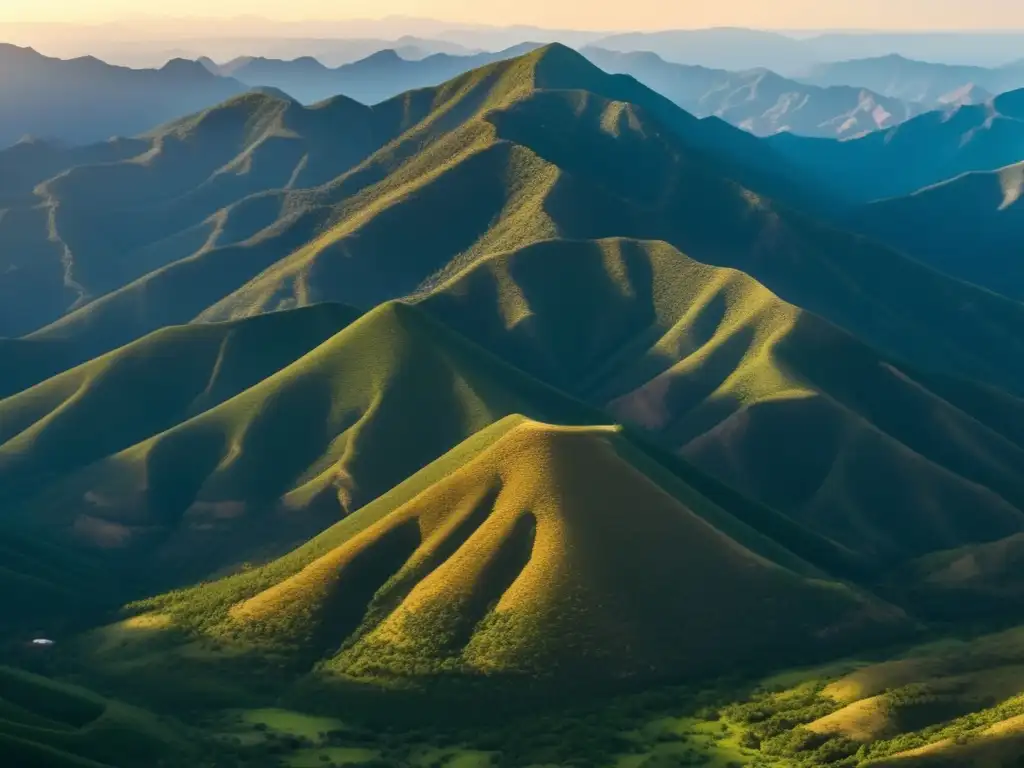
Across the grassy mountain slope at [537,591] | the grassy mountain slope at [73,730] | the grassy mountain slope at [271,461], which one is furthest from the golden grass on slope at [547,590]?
the grassy mountain slope at [271,461]

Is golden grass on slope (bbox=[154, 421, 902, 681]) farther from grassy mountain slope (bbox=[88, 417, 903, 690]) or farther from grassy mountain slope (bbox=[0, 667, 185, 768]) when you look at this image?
grassy mountain slope (bbox=[0, 667, 185, 768])

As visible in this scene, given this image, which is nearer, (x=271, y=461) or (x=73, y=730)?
(x=73, y=730)

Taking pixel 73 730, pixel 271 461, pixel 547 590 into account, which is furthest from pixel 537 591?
pixel 271 461

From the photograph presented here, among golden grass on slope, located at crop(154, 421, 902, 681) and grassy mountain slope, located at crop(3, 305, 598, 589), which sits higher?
grassy mountain slope, located at crop(3, 305, 598, 589)

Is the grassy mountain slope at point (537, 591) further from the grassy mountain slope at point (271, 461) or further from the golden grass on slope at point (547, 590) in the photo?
the grassy mountain slope at point (271, 461)

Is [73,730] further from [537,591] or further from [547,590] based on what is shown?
[547,590]

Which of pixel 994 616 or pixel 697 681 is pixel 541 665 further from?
pixel 994 616

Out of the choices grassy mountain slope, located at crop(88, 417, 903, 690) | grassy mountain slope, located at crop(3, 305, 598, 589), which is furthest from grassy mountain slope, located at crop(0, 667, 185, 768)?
grassy mountain slope, located at crop(3, 305, 598, 589)

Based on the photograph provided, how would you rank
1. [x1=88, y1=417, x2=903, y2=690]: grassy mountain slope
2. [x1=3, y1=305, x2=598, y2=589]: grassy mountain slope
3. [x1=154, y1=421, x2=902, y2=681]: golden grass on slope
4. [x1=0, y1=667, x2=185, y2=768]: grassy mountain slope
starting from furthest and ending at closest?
[x1=3, y1=305, x2=598, y2=589]: grassy mountain slope, [x1=154, y1=421, x2=902, y2=681]: golden grass on slope, [x1=88, y1=417, x2=903, y2=690]: grassy mountain slope, [x1=0, y1=667, x2=185, y2=768]: grassy mountain slope

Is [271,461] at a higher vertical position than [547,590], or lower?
higher

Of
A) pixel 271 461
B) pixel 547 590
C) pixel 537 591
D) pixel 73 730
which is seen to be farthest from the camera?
pixel 271 461
